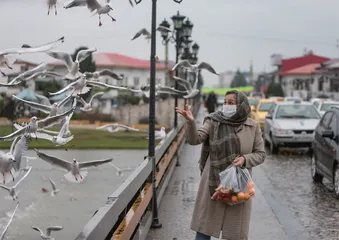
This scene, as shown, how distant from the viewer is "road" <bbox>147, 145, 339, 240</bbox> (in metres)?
7.33

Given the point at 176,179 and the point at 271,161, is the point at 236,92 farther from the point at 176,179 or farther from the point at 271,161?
the point at 271,161

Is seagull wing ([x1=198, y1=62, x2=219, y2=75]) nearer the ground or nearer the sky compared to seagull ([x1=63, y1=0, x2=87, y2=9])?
nearer the ground

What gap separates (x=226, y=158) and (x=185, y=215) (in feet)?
11.2

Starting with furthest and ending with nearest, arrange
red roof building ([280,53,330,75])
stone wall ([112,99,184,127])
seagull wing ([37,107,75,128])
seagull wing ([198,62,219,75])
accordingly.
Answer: red roof building ([280,53,330,75])
stone wall ([112,99,184,127])
seagull wing ([198,62,219,75])
seagull wing ([37,107,75,128])

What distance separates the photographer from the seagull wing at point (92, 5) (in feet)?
14.5

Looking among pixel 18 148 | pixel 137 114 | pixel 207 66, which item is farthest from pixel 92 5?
pixel 137 114

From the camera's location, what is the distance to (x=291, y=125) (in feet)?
57.0

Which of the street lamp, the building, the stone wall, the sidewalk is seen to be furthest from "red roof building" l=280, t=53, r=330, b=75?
the street lamp

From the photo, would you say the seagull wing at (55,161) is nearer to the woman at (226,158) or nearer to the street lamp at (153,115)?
the woman at (226,158)

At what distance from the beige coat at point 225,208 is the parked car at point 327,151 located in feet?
16.7

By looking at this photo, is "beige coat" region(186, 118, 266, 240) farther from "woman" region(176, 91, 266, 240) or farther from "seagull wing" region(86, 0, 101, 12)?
"seagull wing" region(86, 0, 101, 12)

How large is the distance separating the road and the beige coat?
77.5 inches

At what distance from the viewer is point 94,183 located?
44.5 feet

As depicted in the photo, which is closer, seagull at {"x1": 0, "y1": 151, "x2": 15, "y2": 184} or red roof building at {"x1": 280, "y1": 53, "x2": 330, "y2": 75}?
seagull at {"x1": 0, "y1": 151, "x2": 15, "y2": 184}
